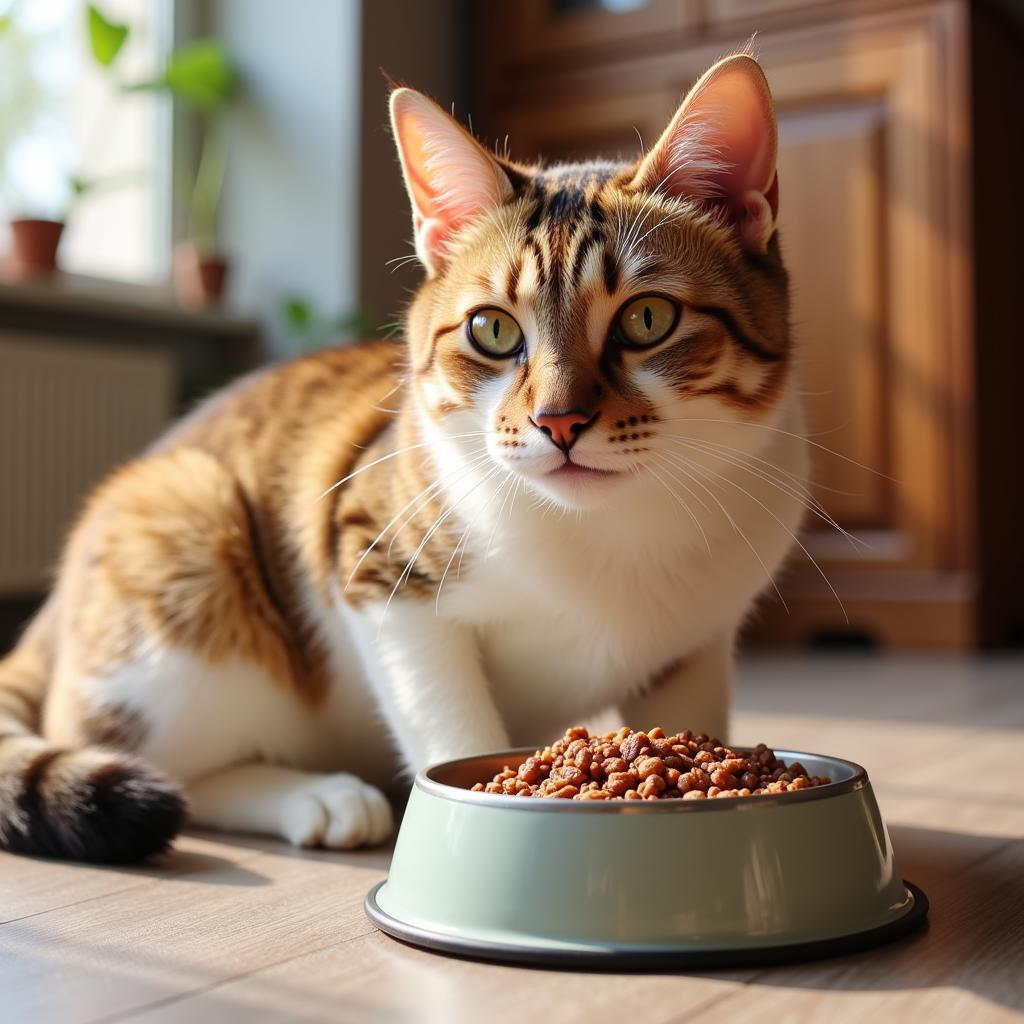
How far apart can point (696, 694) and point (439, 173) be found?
0.63 meters

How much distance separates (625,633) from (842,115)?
2459mm

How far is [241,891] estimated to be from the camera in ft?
3.87

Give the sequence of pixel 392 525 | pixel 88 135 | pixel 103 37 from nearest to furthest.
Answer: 1. pixel 392 525
2. pixel 103 37
3. pixel 88 135

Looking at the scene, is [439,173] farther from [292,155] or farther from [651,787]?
[292,155]

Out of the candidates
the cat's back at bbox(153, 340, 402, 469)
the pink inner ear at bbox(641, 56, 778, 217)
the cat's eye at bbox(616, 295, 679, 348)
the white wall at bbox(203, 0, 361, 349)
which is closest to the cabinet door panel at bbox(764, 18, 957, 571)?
the white wall at bbox(203, 0, 361, 349)

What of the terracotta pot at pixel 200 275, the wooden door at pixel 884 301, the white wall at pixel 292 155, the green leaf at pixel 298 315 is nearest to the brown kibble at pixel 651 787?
the wooden door at pixel 884 301

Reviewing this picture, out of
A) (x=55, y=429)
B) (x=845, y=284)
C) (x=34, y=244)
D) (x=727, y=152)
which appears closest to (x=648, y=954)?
(x=727, y=152)

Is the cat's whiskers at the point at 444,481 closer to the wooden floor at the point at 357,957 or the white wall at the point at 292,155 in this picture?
the wooden floor at the point at 357,957

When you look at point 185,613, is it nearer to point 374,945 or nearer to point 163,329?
point 374,945

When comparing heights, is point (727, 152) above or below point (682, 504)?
above

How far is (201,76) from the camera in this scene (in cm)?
329

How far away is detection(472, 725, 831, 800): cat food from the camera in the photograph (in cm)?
100

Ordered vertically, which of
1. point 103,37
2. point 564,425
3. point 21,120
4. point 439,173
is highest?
point 103,37

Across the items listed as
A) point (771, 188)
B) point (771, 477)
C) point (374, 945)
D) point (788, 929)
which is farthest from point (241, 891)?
point (771, 188)
